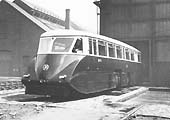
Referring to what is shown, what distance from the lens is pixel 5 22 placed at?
38188mm

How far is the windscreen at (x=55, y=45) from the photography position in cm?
1172

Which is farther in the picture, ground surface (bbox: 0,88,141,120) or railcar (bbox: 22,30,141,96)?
railcar (bbox: 22,30,141,96)

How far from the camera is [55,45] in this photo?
39.1 feet

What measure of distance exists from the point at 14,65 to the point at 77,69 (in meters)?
27.1

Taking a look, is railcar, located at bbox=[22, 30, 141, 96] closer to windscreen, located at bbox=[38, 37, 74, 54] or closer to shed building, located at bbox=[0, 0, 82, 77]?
windscreen, located at bbox=[38, 37, 74, 54]

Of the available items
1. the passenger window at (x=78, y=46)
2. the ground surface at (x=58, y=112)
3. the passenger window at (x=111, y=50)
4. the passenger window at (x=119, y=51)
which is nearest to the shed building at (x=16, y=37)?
the passenger window at (x=119, y=51)

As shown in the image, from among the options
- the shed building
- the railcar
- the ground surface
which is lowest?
the ground surface

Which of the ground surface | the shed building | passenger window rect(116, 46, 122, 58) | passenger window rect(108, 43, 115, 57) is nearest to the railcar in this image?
passenger window rect(108, 43, 115, 57)

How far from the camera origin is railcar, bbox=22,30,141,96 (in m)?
11.2

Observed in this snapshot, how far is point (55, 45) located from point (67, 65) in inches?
47.2

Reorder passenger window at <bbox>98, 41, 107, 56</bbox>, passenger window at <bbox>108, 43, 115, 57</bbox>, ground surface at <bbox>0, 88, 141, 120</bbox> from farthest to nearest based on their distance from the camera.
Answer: passenger window at <bbox>108, 43, 115, 57</bbox>, passenger window at <bbox>98, 41, 107, 56</bbox>, ground surface at <bbox>0, 88, 141, 120</bbox>

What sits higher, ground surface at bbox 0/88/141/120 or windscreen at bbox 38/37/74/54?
windscreen at bbox 38/37/74/54

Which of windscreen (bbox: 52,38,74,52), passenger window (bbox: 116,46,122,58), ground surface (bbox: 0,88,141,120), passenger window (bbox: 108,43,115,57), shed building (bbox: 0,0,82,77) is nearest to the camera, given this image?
ground surface (bbox: 0,88,141,120)

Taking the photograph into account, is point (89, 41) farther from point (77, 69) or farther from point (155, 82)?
point (155, 82)
